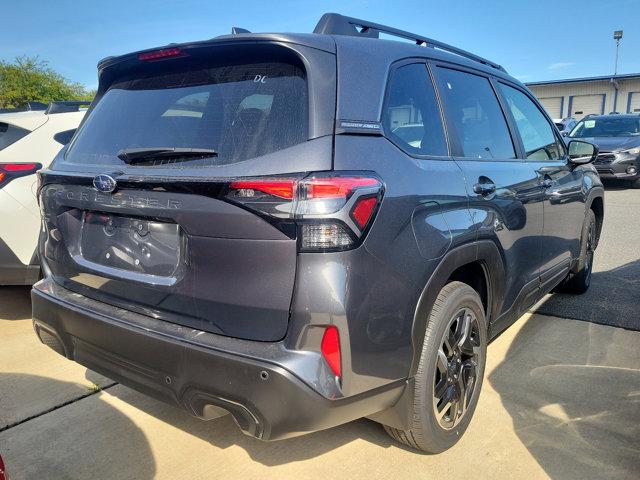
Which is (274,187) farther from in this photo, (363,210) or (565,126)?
(565,126)

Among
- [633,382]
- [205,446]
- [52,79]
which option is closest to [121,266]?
[205,446]

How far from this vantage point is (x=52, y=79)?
2883 centimetres

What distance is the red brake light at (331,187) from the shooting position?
1.83 metres

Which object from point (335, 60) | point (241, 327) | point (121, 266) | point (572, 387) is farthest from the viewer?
point (572, 387)

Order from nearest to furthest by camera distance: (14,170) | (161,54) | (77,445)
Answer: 1. (161,54)
2. (77,445)
3. (14,170)

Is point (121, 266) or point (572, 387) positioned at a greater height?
point (121, 266)

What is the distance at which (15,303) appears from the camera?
15.8 feet

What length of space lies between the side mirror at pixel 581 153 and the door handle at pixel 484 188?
1.70 meters

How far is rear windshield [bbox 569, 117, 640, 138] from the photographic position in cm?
1355

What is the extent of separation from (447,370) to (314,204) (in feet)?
3.83

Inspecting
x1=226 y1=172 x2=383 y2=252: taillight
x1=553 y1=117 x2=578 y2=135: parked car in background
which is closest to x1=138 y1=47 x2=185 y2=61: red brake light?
x1=226 y1=172 x2=383 y2=252: taillight

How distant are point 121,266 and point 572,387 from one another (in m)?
2.60

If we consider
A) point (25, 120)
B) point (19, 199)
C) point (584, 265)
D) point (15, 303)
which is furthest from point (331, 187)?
point (15, 303)

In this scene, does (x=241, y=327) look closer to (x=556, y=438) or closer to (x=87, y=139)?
(x=87, y=139)
